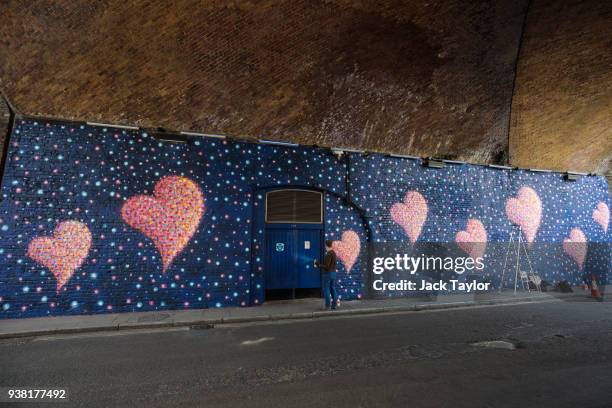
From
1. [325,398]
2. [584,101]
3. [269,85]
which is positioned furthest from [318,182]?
[584,101]

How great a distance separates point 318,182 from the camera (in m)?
11.1

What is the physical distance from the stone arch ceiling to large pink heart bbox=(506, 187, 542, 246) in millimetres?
4252

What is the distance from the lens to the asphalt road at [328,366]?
3.78 metres

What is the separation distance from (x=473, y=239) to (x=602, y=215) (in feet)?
26.5

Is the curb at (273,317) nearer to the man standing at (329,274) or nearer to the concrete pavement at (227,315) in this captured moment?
the concrete pavement at (227,315)

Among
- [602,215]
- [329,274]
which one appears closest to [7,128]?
[329,274]

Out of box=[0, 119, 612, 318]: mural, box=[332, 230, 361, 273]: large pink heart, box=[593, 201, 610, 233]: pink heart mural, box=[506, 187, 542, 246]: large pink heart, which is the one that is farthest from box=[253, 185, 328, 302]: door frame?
box=[593, 201, 610, 233]: pink heart mural

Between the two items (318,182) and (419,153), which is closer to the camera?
(318,182)

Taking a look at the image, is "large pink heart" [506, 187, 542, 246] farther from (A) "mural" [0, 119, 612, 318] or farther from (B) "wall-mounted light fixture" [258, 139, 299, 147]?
(B) "wall-mounted light fixture" [258, 139, 299, 147]

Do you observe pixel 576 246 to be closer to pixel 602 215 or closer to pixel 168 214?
pixel 602 215

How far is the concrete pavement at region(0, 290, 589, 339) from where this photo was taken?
23.5 ft

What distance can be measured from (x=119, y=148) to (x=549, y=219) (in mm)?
17309

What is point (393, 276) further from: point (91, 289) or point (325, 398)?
point (91, 289)

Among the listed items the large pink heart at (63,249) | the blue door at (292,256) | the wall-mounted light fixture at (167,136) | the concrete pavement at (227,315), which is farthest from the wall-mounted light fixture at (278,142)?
the large pink heart at (63,249)
